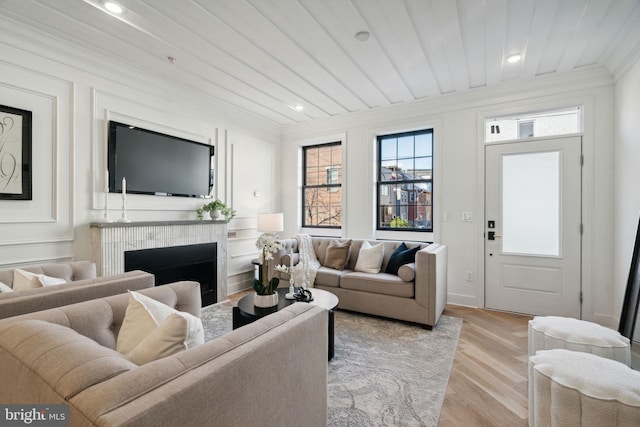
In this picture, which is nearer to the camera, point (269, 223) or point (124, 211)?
point (124, 211)

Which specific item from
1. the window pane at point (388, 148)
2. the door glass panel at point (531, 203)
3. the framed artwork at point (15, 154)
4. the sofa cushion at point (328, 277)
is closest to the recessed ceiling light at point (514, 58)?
the door glass panel at point (531, 203)

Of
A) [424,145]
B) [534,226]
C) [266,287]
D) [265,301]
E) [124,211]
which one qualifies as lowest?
[265,301]

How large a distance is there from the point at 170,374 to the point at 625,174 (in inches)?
158

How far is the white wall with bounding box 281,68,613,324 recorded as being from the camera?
10.3ft

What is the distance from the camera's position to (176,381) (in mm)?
753

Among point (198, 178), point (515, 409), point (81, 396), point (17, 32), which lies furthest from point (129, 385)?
point (198, 178)

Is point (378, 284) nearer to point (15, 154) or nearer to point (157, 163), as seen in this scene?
point (157, 163)

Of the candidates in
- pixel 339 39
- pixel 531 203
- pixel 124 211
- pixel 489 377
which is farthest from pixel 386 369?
pixel 124 211

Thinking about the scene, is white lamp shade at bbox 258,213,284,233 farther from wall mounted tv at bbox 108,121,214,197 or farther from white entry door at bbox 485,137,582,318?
white entry door at bbox 485,137,582,318

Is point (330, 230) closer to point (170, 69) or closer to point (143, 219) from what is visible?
Result: point (143, 219)

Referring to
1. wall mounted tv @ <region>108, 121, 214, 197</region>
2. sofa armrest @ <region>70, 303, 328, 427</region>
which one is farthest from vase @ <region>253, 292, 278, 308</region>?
wall mounted tv @ <region>108, 121, 214, 197</region>

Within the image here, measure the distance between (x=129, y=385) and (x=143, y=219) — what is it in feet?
10.1

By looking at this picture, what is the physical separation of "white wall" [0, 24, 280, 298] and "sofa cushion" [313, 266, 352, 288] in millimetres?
1832

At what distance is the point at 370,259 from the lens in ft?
12.2
